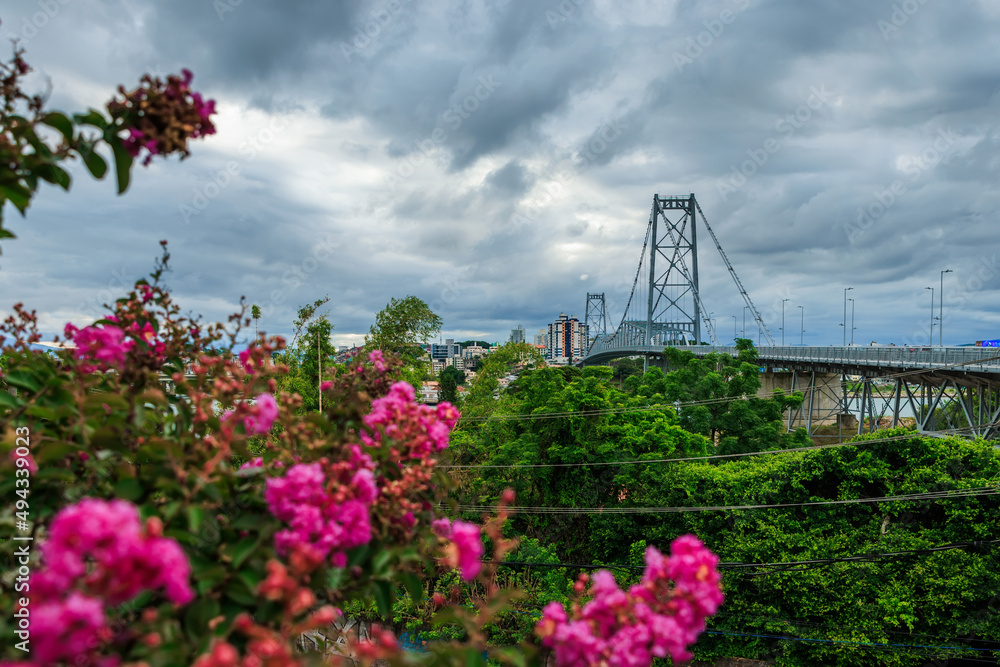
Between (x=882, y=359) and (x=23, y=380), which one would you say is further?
(x=882, y=359)

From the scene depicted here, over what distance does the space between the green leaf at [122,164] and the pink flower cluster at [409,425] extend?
34.3 inches

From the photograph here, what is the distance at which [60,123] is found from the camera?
58.1 inches

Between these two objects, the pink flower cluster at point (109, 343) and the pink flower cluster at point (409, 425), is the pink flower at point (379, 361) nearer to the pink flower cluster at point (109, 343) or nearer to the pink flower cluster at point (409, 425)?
the pink flower cluster at point (409, 425)

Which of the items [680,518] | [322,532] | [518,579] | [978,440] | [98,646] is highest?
[322,532]

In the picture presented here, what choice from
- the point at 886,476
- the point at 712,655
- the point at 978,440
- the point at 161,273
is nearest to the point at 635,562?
the point at 712,655

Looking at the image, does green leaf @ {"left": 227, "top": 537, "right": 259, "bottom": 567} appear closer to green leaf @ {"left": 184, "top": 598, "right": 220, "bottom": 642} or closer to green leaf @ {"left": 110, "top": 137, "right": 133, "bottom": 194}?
green leaf @ {"left": 184, "top": 598, "right": 220, "bottom": 642}

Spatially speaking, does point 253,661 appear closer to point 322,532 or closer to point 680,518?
point 322,532

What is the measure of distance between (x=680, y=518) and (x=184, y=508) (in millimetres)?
13358

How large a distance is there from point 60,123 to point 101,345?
65 centimetres

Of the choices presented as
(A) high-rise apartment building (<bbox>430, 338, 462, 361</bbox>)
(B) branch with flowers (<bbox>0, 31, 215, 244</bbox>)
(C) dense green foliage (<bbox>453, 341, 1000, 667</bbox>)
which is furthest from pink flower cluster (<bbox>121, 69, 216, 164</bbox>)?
(A) high-rise apartment building (<bbox>430, 338, 462, 361</bbox>)

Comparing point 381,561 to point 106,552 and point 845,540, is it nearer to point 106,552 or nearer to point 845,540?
point 106,552

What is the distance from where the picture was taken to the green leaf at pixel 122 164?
1.47 m

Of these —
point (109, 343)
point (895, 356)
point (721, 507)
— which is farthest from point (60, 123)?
point (895, 356)

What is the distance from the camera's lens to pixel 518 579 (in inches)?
480
